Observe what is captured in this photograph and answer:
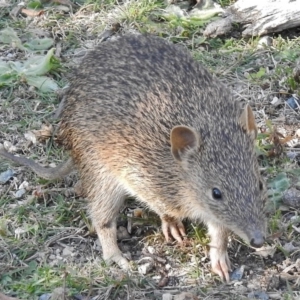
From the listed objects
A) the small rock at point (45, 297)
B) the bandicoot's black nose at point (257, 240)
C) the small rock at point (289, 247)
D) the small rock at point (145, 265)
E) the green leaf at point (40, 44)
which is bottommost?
the small rock at point (289, 247)

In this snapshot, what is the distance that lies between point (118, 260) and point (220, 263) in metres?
0.70

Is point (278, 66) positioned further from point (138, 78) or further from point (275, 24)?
point (138, 78)

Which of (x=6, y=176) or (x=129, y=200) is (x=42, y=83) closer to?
(x=6, y=176)

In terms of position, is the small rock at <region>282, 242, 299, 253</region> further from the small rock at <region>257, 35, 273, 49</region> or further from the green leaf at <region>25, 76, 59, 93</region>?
the green leaf at <region>25, 76, 59, 93</region>

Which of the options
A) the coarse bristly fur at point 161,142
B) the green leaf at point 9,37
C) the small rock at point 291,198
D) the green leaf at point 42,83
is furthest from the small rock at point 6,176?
the small rock at point 291,198

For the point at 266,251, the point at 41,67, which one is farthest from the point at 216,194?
the point at 41,67

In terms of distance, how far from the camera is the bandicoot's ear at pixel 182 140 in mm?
5297

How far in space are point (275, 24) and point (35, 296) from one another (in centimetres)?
352

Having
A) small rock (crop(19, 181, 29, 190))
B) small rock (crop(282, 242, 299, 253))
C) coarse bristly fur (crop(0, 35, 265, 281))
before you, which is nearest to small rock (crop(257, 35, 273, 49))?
coarse bristly fur (crop(0, 35, 265, 281))

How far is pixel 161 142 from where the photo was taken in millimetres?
5629

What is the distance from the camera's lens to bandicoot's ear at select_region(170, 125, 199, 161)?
5.30 m

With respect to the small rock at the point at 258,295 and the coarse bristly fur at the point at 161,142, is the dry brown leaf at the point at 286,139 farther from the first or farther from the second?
the small rock at the point at 258,295

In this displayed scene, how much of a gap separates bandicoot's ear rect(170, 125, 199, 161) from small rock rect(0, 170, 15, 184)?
1.58 meters

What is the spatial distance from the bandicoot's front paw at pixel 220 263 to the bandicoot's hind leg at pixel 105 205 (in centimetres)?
66
